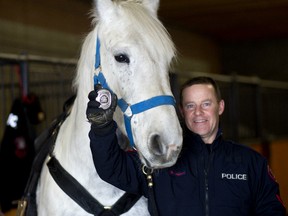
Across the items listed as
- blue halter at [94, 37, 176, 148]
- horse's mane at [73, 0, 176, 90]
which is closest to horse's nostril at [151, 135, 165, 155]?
blue halter at [94, 37, 176, 148]

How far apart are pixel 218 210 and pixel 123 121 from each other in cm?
50

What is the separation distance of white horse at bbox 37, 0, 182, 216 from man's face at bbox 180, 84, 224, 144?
0.80 ft

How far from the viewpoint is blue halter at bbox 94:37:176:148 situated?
1694mm

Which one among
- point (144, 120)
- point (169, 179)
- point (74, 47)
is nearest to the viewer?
point (144, 120)

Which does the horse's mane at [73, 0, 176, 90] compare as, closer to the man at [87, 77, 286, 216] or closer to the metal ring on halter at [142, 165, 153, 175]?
the man at [87, 77, 286, 216]

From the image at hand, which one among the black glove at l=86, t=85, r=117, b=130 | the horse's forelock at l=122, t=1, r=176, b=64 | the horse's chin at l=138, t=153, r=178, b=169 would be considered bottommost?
the horse's chin at l=138, t=153, r=178, b=169

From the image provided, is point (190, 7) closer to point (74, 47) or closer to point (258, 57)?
point (74, 47)

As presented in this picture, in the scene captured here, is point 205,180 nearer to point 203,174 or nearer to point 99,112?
point 203,174

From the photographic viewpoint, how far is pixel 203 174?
1921 millimetres

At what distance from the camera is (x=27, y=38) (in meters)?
6.52

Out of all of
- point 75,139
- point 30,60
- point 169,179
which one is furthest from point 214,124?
point 30,60

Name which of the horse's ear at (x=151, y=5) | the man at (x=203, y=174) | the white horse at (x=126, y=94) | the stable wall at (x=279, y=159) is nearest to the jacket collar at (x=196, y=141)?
the man at (x=203, y=174)

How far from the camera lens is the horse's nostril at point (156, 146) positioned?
1.63 m

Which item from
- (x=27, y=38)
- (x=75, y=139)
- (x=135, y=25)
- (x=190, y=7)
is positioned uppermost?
(x=190, y=7)
